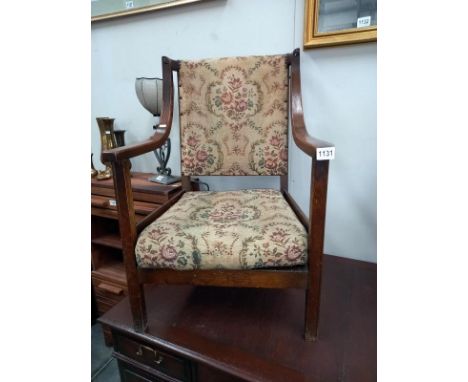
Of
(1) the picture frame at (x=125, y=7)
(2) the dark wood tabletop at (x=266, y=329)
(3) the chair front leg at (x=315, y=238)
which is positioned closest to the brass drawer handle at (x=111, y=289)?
(2) the dark wood tabletop at (x=266, y=329)

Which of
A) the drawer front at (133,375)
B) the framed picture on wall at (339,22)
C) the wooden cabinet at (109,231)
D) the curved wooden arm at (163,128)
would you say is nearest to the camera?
the curved wooden arm at (163,128)

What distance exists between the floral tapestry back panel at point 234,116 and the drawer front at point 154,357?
58 cm

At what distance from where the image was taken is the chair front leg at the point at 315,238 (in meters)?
0.54

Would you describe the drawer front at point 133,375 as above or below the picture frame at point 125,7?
below

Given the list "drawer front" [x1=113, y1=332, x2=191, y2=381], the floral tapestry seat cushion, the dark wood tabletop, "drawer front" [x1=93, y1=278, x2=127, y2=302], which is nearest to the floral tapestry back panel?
the floral tapestry seat cushion

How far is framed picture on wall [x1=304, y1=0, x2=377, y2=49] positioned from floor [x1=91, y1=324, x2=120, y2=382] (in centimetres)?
161

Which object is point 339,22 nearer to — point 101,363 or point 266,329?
point 266,329

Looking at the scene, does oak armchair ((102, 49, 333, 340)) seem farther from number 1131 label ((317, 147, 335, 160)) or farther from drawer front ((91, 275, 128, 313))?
drawer front ((91, 275, 128, 313))

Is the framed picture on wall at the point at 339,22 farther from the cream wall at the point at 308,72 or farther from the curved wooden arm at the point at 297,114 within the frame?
the curved wooden arm at the point at 297,114

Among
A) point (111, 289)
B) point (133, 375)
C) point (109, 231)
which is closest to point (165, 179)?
point (109, 231)

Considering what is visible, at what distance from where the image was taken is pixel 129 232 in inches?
24.1
